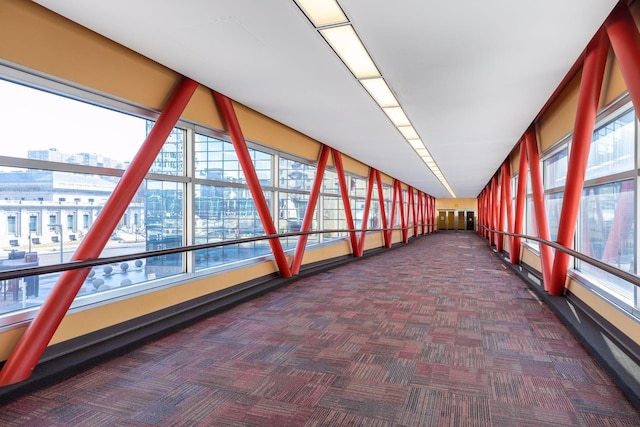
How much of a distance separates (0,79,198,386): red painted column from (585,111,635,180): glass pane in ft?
13.6

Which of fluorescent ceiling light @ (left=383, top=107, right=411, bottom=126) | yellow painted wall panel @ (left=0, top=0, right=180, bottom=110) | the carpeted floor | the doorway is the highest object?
fluorescent ceiling light @ (left=383, top=107, right=411, bottom=126)

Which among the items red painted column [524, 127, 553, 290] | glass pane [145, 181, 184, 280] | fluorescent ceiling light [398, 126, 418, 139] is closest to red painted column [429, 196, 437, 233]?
fluorescent ceiling light [398, 126, 418, 139]

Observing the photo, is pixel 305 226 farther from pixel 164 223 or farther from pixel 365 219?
pixel 365 219

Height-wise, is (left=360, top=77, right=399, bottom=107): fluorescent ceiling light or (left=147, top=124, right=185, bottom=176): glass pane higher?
(left=360, top=77, right=399, bottom=107): fluorescent ceiling light

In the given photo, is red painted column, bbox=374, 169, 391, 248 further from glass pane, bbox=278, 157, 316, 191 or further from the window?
the window

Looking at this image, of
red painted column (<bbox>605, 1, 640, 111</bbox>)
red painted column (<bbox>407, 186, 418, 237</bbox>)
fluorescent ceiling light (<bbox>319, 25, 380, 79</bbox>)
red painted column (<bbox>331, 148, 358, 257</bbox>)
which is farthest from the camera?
red painted column (<bbox>407, 186, 418, 237</bbox>)

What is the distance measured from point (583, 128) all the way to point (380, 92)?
6.70 ft

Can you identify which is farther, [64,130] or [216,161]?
[216,161]

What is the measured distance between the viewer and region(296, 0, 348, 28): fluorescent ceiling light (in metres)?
2.48

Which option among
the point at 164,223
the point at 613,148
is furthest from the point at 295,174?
the point at 613,148

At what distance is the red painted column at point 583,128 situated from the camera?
10.6 feet

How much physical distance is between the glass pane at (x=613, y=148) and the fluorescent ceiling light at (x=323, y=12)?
265cm

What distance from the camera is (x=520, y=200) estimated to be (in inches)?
285

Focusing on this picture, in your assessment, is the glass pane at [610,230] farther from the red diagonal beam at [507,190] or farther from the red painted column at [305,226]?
the red diagonal beam at [507,190]
